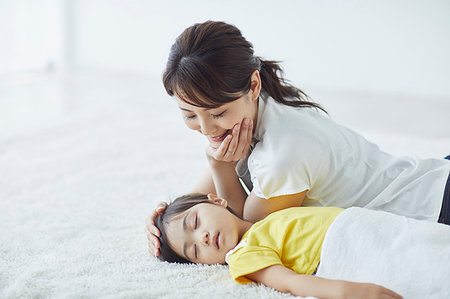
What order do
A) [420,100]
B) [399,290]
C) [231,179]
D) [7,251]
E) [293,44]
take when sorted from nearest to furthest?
[399,290] < [7,251] < [231,179] < [420,100] < [293,44]

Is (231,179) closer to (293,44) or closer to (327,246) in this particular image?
(327,246)

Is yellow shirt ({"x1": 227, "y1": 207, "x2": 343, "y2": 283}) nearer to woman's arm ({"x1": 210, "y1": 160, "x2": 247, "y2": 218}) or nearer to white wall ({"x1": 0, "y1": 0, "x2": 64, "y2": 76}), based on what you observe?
woman's arm ({"x1": 210, "y1": 160, "x2": 247, "y2": 218})

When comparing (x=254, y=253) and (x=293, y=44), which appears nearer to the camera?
(x=254, y=253)

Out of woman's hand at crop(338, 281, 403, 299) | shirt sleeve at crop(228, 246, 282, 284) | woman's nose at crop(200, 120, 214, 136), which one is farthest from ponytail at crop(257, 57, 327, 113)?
woman's hand at crop(338, 281, 403, 299)

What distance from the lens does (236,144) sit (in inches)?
51.3

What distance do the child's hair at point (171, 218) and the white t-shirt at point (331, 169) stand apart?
0.15 metres

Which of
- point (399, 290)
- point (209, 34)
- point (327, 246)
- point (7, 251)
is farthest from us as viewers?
point (7, 251)

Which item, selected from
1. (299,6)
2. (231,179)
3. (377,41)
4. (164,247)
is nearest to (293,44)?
(299,6)

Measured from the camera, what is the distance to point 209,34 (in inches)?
47.5

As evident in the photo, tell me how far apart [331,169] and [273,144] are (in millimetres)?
168

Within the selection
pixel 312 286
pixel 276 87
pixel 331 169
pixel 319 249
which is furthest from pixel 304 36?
pixel 312 286

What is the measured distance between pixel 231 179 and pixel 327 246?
1.43 ft

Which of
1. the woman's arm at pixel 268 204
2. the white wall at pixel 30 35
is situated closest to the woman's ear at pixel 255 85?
the woman's arm at pixel 268 204

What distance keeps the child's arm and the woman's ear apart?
1.36ft
